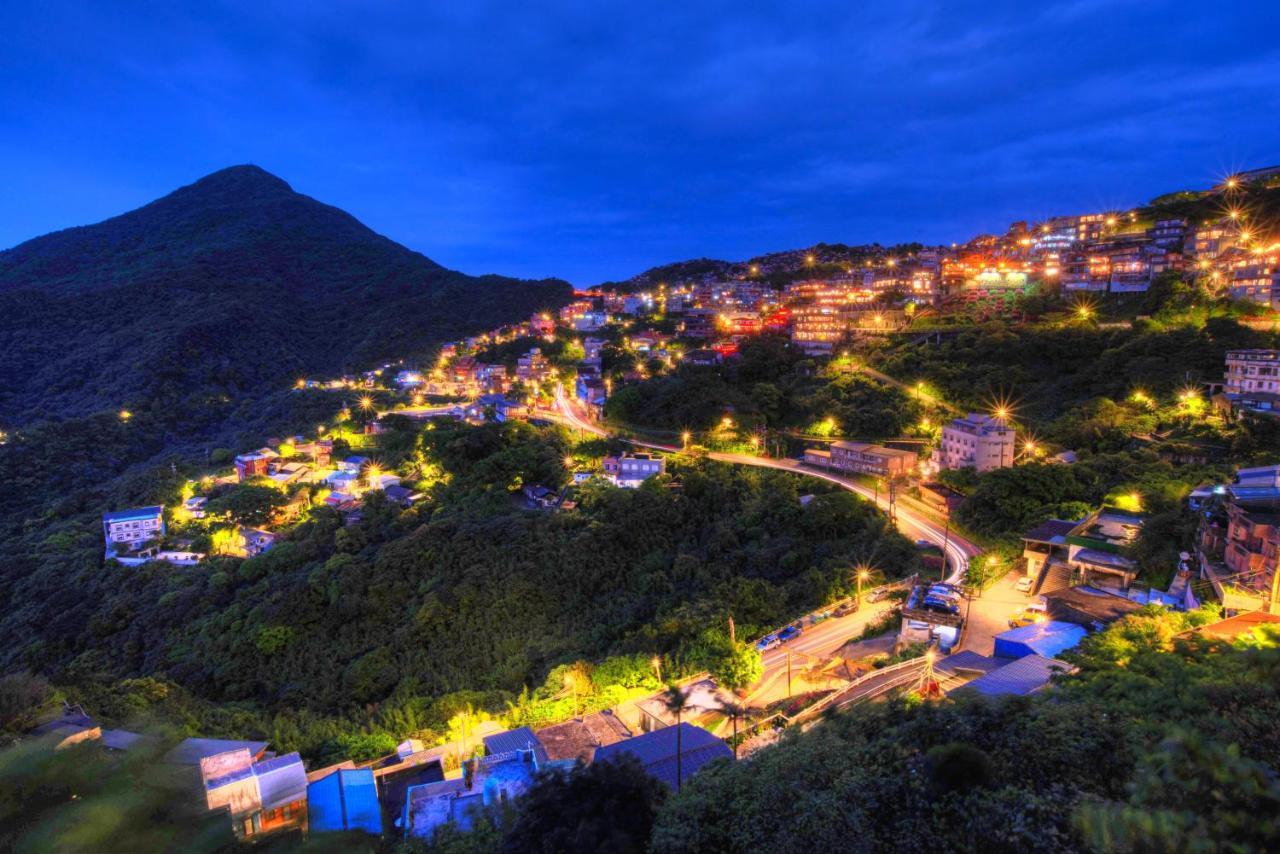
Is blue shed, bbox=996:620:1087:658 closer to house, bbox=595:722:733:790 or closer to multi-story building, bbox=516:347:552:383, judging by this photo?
house, bbox=595:722:733:790

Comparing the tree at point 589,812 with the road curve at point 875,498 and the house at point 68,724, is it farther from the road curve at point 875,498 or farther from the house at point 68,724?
the road curve at point 875,498

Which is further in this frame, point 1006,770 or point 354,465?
point 354,465

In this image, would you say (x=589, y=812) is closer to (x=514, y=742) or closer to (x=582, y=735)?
(x=514, y=742)

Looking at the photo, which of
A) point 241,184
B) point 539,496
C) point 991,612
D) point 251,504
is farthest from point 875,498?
point 241,184

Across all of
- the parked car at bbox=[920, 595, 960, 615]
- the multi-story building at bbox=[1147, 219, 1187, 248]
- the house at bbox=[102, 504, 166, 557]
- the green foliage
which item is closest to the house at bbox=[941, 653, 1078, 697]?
the parked car at bbox=[920, 595, 960, 615]

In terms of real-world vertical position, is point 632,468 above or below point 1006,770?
below
